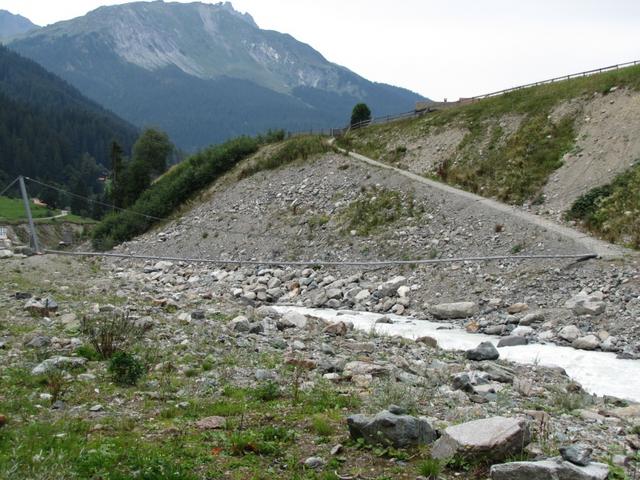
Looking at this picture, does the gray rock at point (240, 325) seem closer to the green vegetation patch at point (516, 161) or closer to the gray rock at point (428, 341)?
the gray rock at point (428, 341)

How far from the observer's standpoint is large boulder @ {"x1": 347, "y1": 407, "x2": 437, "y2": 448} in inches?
302

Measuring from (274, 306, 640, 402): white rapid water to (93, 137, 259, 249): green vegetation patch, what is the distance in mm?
30005

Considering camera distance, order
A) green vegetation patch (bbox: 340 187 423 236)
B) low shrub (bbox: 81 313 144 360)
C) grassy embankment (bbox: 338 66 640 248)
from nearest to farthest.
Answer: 1. low shrub (bbox: 81 313 144 360)
2. grassy embankment (bbox: 338 66 640 248)
3. green vegetation patch (bbox: 340 187 423 236)

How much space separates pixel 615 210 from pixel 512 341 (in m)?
11.3

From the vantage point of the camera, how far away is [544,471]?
6328 mm

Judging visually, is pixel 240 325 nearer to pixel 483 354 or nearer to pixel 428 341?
pixel 428 341

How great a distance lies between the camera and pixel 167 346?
43.0ft

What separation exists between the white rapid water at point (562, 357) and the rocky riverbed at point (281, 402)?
0.81 meters

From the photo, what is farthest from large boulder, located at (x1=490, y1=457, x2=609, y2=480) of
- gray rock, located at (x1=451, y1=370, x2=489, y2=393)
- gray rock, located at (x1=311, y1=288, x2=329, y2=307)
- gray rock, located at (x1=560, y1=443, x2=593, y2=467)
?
gray rock, located at (x1=311, y1=288, x2=329, y2=307)

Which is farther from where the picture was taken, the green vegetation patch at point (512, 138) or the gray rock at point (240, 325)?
the green vegetation patch at point (512, 138)

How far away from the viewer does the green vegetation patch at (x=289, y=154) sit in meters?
46.1

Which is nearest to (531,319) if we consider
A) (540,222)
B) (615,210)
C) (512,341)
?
(512,341)

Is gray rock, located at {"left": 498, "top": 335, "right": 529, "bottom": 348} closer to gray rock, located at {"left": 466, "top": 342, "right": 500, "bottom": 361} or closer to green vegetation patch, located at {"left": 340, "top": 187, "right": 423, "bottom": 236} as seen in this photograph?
gray rock, located at {"left": 466, "top": 342, "right": 500, "bottom": 361}

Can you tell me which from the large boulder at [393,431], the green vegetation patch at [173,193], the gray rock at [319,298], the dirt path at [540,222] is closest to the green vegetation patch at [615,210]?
the dirt path at [540,222]
